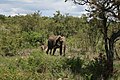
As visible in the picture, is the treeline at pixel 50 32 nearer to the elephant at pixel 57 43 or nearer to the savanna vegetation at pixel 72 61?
the savanna vegetation at pixel 72 61

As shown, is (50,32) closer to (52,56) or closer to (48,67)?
(52,56)

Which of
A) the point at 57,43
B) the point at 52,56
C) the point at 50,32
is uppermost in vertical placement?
the point at 50,32

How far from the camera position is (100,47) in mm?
24125

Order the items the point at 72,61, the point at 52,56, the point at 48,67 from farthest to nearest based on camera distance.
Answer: the point at 52,56, the point at 72,61, the point at 48,67

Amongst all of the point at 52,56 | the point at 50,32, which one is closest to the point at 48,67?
the point at 52,56

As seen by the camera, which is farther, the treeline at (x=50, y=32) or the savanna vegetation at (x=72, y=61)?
the treeline at (x=50, y=32)

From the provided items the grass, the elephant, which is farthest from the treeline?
the grass

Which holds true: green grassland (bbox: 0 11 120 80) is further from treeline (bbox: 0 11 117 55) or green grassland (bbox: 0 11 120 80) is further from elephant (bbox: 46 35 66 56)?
elephant (bbox: 46 35 66 56)

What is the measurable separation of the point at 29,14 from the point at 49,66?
1796cm

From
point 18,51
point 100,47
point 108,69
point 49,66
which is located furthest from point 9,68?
point 100,47

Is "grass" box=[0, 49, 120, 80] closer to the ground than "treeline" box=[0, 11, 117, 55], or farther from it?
closer to the ground

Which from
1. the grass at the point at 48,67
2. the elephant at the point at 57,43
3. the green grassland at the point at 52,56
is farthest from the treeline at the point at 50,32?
the grass at the point at 48,67

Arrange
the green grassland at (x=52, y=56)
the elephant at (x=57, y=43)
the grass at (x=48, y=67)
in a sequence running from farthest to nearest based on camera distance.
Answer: the elephant at (x=57, y=43), the green grassland at (x=52, y=56), the grass at (x=48, y=67)

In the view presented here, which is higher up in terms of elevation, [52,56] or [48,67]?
[52,56]
